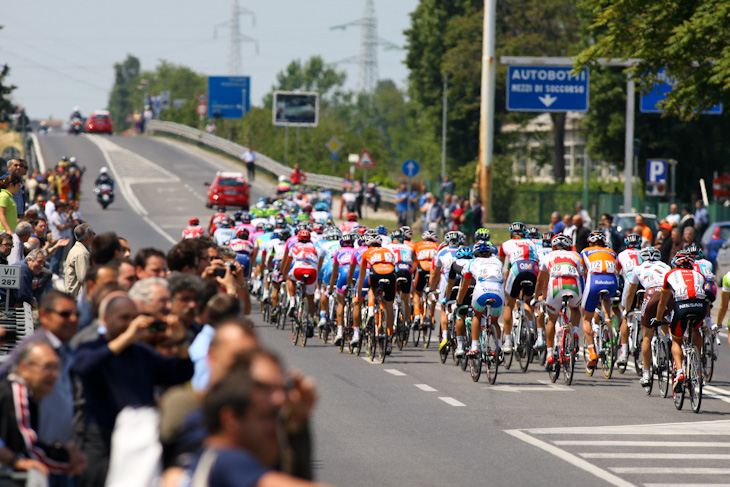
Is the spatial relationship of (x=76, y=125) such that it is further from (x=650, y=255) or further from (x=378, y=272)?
(x=650, y=255)

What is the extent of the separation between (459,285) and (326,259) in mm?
3039

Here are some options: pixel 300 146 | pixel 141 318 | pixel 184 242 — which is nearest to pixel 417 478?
pixel 184 242

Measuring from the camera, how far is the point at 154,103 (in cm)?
12212

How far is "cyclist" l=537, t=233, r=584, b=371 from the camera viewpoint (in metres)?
15.9

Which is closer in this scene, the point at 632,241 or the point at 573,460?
the point at 573,460

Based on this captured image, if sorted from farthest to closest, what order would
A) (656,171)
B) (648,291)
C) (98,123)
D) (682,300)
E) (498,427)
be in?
(98,123), (656,171), (648,291), (682,300), (498,427)

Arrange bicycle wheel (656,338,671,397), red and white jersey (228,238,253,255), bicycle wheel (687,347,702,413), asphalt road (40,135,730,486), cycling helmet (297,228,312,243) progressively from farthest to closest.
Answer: red and white jersey (228,238,253,255), cycling helmet (297,228,312,243), bicycle wheel (656,338,671,397), bicycle wheel (687,347,702,413), asphalt road (40,135,730,486)

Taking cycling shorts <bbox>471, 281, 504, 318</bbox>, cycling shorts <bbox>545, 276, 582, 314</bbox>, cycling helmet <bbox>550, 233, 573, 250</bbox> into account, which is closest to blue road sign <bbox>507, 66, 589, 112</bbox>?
cycling helmet <bbox>550, 233, 573, 250</bbox>

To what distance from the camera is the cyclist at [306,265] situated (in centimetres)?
1900

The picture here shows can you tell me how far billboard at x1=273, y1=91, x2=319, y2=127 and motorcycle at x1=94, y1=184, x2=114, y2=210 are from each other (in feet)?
96.6

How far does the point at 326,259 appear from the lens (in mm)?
19953

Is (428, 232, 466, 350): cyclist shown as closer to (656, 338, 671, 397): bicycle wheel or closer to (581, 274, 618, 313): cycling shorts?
(581, 274, 618, 313): cycling shorts

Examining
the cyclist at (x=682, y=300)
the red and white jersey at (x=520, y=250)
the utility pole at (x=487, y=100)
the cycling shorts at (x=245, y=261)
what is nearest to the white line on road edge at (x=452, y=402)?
the cyclist at (x=682, y=300)

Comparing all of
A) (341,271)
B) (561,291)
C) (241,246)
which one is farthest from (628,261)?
(241,246)
